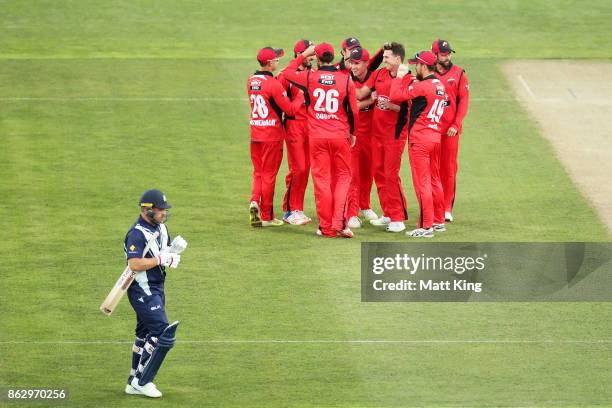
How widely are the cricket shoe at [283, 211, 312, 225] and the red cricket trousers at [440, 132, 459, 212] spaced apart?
6.43 ft

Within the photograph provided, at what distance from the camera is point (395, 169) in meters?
18.5

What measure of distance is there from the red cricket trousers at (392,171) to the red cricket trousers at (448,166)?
0.62 m

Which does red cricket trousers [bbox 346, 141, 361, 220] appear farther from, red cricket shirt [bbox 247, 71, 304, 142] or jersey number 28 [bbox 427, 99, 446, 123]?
jersey number 28 [bbox 427, 99, 446, 123]

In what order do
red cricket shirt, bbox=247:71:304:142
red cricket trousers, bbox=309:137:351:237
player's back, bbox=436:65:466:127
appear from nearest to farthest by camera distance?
red cricket trousers, bbox=309:137:351:237, red cricket shirt, bbox=247:71:304:142, player's back, bbox=436:65:466:127

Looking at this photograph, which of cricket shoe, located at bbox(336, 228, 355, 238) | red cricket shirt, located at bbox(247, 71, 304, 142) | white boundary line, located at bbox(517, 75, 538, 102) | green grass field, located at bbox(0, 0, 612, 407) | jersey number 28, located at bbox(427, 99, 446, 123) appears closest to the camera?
green grass field, located at bbox(0, 0, 612, 407)

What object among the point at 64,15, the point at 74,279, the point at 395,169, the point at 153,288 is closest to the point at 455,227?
the point at 395,169

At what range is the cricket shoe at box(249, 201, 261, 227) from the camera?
60.2ft

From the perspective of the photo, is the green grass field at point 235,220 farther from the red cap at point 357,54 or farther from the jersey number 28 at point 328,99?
the red cap at point 357,54

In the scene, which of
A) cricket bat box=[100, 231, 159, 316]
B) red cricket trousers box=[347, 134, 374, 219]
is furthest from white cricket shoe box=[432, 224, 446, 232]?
cricket bat box=[100, 231, 159, 316]

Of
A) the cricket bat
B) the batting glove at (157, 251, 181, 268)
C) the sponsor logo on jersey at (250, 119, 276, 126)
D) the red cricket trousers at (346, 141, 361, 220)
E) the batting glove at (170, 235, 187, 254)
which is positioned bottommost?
the red cricket trousers at (346, 141, 361, 220)

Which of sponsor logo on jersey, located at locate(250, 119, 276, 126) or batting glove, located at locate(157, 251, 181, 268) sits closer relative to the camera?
batting glove, located at locate(157, 251, 181, 268)

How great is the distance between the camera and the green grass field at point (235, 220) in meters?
13.6

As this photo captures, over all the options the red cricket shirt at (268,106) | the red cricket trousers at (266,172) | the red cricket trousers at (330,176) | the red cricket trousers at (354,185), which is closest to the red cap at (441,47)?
the red cricket trousers at (354,185)

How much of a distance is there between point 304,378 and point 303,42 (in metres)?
6.31
